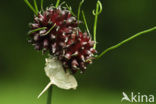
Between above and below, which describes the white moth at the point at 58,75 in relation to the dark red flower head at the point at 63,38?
below

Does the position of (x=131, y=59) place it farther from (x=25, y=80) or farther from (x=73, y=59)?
(x=73, y=59)

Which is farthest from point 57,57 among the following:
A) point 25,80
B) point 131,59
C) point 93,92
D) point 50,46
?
point 131,59

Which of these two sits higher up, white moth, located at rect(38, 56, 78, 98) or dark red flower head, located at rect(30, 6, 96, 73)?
dark red flower head, located at rect(30, 6, 96, 73)

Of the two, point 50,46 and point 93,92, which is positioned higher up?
point 50,46
